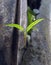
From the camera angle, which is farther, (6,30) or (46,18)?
(46,18)

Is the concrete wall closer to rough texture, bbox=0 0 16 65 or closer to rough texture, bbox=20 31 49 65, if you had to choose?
rough texture, bbox=20 31 49 65

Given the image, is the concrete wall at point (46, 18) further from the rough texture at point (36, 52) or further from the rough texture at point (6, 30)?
the rough texture at point (6, 30)

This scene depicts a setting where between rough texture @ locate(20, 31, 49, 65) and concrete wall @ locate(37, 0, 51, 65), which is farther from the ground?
concrete wall @ locate(37, 0, 51, 65)

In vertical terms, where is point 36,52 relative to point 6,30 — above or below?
below

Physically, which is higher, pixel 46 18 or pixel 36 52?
pixel 46 18

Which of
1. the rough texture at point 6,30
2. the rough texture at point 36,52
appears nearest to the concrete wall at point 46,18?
the rough texture at point 36,52

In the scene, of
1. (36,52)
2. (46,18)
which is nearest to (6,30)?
(36,52)


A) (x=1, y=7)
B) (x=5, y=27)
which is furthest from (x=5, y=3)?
(x=5, y=27)

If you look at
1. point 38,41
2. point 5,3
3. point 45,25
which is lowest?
point 38,41

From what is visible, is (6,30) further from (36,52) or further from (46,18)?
(46,18)

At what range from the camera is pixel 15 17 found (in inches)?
43.6

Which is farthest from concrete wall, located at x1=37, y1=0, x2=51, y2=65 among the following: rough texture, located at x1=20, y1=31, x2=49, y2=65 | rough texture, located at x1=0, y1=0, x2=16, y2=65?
rough texture, located at x1=0, y1=0, x2=16, y2=65

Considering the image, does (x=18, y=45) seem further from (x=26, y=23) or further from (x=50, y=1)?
(x=50, y=1)

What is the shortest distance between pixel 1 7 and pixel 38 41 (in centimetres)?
30
